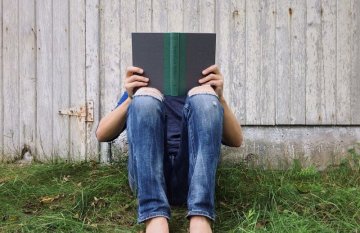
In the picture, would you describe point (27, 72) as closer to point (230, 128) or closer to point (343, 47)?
point (230, 128)

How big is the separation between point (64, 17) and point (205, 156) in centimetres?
175

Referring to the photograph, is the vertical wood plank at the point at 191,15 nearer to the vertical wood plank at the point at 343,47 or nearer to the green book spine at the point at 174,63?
the vertical wood plank at the point at 343,47

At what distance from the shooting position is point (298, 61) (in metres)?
3.34

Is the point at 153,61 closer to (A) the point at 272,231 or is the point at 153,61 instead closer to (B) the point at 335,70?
(A) the point at 272,231

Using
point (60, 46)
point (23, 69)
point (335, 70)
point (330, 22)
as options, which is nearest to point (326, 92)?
point (335, 70)

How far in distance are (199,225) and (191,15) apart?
1.71m

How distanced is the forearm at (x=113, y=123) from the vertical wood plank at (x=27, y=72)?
4.15ft

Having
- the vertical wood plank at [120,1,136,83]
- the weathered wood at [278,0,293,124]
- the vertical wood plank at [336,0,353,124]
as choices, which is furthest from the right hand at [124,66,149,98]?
the vertical wood plank at [336,0,353,124]

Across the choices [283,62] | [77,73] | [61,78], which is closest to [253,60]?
[283,62]

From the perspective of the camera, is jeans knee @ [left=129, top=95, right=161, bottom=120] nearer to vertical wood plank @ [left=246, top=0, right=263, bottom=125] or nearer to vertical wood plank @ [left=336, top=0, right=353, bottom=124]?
vertical wood plank @ [left=246, top=0, right=263, bottom=125]

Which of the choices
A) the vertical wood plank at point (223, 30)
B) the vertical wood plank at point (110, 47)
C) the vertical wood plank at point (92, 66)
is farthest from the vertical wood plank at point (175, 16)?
the vertical wood plank at point (92, 66)

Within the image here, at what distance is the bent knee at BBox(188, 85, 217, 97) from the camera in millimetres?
2078

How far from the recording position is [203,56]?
2.09m

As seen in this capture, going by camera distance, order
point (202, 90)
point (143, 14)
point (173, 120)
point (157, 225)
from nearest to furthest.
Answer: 1. point (157, 225)
2. point (202, 90)
3. point (173, 120)
4. point (143, 14)
